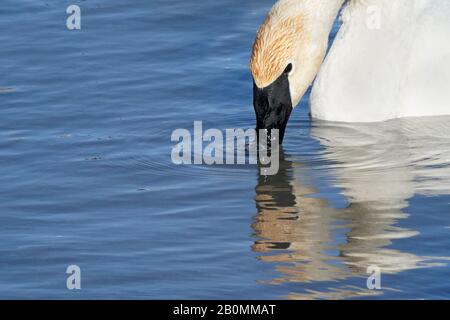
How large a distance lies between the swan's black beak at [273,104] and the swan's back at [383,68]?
961 millimetres

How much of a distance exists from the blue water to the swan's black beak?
0.95ft

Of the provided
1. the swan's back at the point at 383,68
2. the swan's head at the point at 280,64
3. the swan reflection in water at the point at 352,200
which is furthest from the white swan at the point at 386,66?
the swan's head at the point at 280,64

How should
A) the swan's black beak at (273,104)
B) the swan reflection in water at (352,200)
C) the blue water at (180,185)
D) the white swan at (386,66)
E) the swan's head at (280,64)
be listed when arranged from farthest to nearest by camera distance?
the white swan at (386,66), the swan's black beak at (273,104), the swan's head at (280,64), the swan reflection in water at (352,200), the blue water at (180,185)

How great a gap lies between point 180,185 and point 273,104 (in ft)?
3.40

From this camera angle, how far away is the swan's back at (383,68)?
11.9 metres

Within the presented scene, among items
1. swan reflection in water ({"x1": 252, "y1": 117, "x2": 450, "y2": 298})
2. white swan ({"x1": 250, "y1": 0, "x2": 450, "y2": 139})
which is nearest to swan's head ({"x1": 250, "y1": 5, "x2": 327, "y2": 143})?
swan reflection in water ({"x1": 252, "y1": 117, "x2": 450, "y2": 298})

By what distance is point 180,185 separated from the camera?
10562 mm

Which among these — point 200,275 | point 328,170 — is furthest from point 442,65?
point 200,275

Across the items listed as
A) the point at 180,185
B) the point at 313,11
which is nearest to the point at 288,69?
the point at 313,11

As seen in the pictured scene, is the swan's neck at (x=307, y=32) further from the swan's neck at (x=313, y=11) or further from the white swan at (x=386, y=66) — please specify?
the white swan at (x=386, y=66)

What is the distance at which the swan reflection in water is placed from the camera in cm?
905

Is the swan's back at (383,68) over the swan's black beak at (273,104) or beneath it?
over

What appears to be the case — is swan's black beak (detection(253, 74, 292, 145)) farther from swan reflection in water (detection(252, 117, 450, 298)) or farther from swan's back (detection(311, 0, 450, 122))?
swan's back (detection(311, 0, 450, 122))

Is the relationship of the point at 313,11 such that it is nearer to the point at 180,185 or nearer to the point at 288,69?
the point at 288,69
